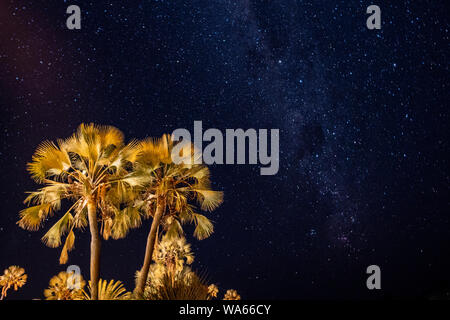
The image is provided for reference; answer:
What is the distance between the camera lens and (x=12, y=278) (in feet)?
93.5

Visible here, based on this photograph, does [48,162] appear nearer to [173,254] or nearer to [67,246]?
[67,246]

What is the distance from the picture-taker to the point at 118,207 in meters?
12.7

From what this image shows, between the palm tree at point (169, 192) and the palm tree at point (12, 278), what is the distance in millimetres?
21577

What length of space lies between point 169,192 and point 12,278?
75.7 feet

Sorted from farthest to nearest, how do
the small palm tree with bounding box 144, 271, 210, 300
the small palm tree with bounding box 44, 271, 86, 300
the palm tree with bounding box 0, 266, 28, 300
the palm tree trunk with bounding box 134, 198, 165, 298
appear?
the palm tree with bounding box 0, 266, 28, 300
the palm tree trunk with bounding box 134, 198, 165, 298
the small palm tree with bounding box 44, 271, 86, 300
the small palm tree with bounding box 144, 271, 210, 300

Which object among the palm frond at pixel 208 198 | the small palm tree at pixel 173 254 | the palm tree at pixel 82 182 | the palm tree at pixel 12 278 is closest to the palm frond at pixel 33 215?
the palm tree at pixel 82 182

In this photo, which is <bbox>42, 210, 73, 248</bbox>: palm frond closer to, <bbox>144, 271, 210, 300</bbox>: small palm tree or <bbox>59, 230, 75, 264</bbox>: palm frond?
<bbox>59, 230, 75, 264</bbox>: palm frond

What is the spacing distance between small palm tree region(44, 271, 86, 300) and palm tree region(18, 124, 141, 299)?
925 mm

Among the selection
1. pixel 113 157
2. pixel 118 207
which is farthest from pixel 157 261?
pixel 113 157

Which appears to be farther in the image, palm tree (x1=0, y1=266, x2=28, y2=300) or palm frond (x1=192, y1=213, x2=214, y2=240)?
palm tree (x1=0, y1=266, x2=28, y2=300)

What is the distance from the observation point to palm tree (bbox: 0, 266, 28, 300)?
2805 cm

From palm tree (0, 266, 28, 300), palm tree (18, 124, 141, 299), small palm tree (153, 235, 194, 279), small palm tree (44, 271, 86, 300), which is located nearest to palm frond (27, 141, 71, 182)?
palm tree (18, 124, 141, 299)
